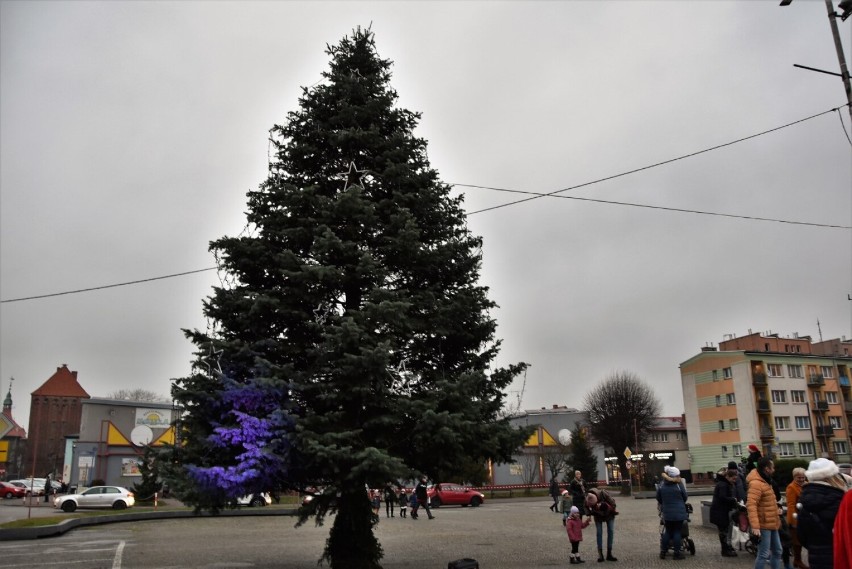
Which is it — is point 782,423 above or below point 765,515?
above

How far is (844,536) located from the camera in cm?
393

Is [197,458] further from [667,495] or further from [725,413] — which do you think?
[725,413]

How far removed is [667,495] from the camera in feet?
43.2

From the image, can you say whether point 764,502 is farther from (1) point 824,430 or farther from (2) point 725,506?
(1) point 824,430

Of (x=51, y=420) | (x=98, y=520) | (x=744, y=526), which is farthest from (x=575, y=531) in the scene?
(x=51, y=420)

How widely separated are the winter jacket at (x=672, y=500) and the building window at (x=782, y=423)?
66884 millimetres

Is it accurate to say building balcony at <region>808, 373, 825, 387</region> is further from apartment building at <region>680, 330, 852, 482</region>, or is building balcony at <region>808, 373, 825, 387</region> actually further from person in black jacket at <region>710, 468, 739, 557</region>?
person in black jacket at <region>710, 468, 739, 557</region>

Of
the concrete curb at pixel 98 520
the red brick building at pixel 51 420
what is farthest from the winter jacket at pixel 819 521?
the red brick building at pixel 51 420

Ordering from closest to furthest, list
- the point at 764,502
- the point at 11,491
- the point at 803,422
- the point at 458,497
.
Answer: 1. the point at 764,502
2. the point at 458,497
3. the point at 11,491
4. the point at 803,422

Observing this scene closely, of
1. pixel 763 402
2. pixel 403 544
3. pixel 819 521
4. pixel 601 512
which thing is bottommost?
pixel 403 544

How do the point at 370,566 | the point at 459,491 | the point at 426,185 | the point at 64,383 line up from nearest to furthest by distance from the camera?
the point at 370,566, the point at 426,185, the point at 459,491, the point at 64,383

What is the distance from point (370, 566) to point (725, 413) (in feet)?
227

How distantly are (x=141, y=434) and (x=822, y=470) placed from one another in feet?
187

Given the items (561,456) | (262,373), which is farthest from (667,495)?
(561,456)
